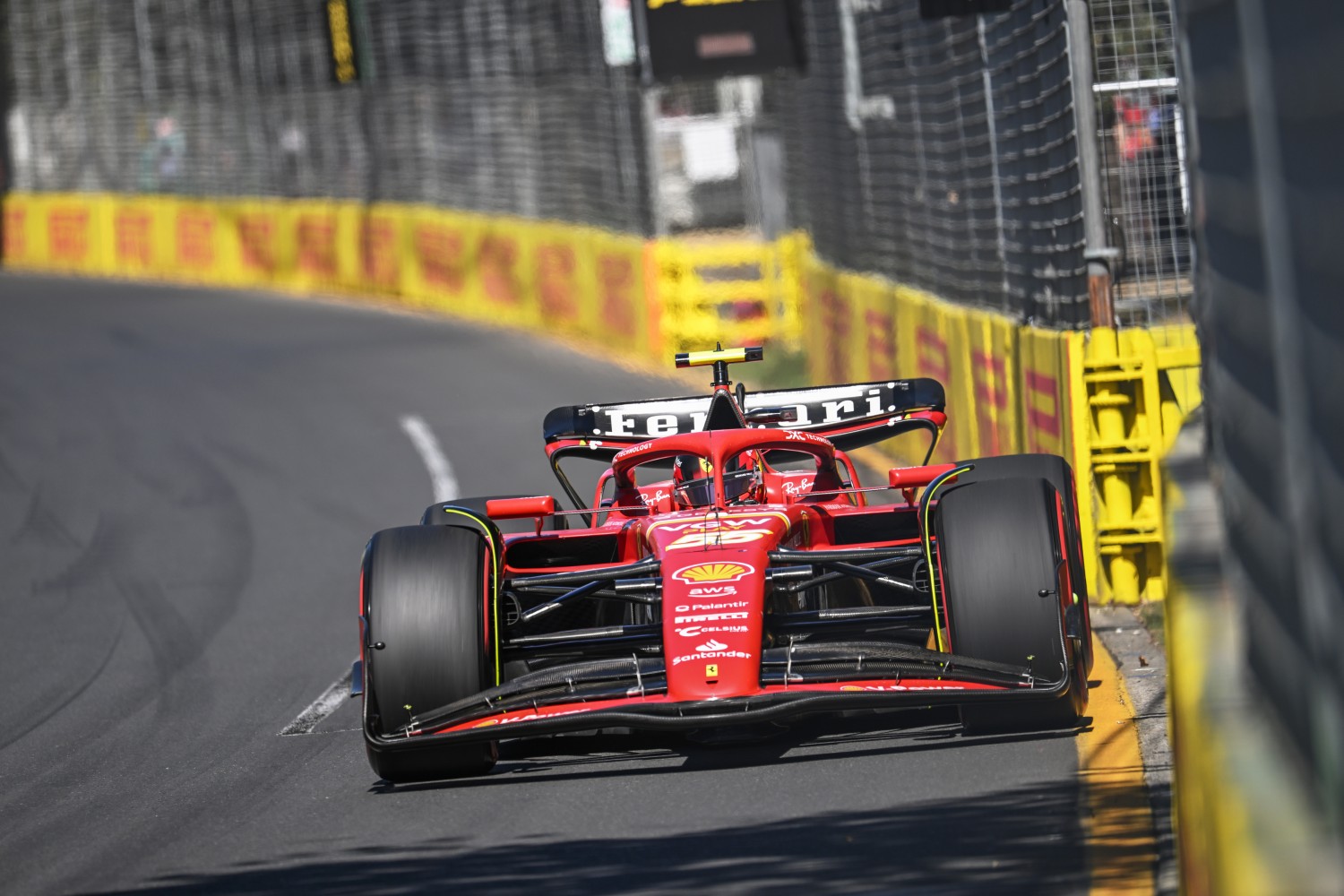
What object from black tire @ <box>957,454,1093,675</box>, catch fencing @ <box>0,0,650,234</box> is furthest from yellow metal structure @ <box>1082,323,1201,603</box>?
catch fencing @ <box>0,0,650,234</box>

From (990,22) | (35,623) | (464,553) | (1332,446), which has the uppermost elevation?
(990,22)

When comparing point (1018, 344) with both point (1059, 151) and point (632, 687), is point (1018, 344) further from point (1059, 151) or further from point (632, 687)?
point (632, 687)

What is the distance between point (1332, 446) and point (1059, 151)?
7329mm

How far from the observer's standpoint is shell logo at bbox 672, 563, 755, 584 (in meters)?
6.97

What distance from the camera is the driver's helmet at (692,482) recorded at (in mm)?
8258

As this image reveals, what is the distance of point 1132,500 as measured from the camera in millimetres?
9164

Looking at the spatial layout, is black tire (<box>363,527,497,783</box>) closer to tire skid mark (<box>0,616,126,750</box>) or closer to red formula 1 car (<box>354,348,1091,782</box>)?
red formula 1 car (<box>354,348,1091,782</box>)

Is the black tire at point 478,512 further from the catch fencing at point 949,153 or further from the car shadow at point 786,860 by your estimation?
the catch fencing at point 949,153

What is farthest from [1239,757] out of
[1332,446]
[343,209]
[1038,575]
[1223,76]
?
[343,209]

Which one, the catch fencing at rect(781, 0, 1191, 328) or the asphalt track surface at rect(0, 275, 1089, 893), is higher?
the catch fencing at rect(781, 0, 1191, 328)

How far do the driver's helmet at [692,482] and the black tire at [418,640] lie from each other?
1.39 meters

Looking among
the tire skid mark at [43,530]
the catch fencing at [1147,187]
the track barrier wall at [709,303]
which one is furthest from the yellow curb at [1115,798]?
the tire skid mark at [43,530]

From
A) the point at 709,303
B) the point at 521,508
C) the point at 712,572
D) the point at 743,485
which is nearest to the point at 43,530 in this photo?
the point at 521,508

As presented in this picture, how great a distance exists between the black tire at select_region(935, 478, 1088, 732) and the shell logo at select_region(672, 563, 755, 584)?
25.4 inches
